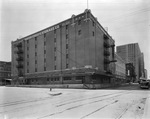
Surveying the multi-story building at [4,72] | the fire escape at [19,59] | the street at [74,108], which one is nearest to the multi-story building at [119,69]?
the fire escape at [19,59]

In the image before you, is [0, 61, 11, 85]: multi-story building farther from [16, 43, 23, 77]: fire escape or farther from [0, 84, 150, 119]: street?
[0, 84, 150, 119]: street

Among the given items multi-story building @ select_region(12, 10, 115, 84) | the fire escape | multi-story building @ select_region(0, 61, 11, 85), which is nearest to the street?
multi-story building @ select_region(12, 10, 115, 84)

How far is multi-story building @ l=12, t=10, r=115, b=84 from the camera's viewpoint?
3975cm

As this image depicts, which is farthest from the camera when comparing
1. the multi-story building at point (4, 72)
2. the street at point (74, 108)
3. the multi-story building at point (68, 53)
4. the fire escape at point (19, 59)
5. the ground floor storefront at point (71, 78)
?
the multi-story building at point (4, 72)

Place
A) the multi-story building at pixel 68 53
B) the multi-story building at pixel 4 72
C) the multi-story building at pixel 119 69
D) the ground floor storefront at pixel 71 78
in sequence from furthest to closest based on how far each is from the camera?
the multi-story building at pixel 4 72, the multi-story building at pixel 119 69, the multi-story building at pixel 68 53, the ground floor storefront at pixel 71 78

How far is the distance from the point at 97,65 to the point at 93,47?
5543 mm

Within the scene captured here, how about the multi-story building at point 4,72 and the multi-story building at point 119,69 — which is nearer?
the multi-story building at point 119,69

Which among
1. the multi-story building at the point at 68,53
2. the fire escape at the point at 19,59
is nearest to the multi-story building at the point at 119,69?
the multi-story building at the point at 68,53

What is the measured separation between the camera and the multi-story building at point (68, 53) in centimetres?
3975

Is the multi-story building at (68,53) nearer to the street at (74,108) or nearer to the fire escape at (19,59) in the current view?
the fire escape at (19,59)

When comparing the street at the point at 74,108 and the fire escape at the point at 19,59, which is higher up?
the fire escape at the point at 19,59

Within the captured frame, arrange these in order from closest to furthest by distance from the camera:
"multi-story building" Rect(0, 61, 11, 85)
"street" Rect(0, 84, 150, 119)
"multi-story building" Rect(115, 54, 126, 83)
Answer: "street" Rect(0, 84, 150, 119) < "multi-story building" Rect(115, 54, 126, 83) < "multi-story building" Rect(0, 61, 11, 85)

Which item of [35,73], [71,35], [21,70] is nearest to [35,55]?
[35,73]

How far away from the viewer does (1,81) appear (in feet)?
266
